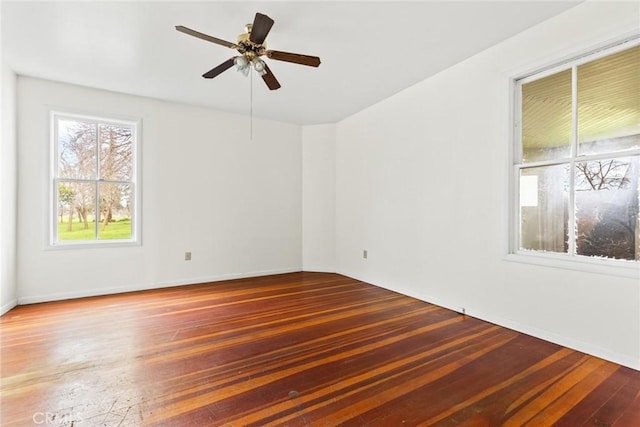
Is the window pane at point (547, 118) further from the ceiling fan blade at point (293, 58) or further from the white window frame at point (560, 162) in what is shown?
the ceiling fan blade at point (293, 58)

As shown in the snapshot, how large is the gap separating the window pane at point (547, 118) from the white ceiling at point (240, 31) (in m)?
0.52

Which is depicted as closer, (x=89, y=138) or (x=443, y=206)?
(x=443, y=206)

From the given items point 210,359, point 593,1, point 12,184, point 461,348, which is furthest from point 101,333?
point 593,1

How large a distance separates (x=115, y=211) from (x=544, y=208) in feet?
16.3

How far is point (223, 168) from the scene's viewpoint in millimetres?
4660

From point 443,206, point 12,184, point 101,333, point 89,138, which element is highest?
point 89,138

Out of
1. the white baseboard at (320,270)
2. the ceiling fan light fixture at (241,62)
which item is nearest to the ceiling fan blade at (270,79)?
the ceiling fan light fixture at (241,62)

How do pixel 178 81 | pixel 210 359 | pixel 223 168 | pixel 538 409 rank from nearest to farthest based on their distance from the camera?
pixel 538 409 < pixel 210 359 < pixel 178 81 < pixel 223 168

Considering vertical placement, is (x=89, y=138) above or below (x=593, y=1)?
below

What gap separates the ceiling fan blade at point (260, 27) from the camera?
1946 mm

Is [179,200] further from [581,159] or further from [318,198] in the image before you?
[581,159]

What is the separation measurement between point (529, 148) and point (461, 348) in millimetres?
1880

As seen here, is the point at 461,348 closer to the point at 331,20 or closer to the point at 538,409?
the point at 538,409

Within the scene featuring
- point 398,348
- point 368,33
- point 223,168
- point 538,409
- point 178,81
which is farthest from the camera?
point 223,168
